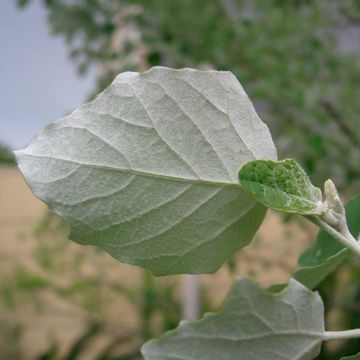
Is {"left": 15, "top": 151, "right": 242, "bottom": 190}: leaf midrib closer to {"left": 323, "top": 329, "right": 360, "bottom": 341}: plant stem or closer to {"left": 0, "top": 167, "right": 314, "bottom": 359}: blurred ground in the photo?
{"left": 323, "top": 329, "right": 360, "bottom": 341}: plant stem

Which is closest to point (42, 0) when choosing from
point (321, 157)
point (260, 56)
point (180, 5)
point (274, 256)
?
point (180, 5)

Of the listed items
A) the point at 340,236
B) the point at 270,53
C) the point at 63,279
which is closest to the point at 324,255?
the point at 340,236

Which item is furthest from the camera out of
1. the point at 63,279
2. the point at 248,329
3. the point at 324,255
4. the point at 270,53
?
the point at 63,279

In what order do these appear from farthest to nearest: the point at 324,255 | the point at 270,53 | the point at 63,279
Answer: the point at 63,279, the point at 270,53, the point at 324,255

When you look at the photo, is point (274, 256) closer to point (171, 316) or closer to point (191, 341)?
point (171, 316)

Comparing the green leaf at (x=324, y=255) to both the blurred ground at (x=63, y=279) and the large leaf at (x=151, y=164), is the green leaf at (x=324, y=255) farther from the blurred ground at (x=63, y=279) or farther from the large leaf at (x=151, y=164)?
the blurred ground at (x=63, y=279)

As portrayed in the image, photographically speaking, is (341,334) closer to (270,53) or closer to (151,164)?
(151,164)

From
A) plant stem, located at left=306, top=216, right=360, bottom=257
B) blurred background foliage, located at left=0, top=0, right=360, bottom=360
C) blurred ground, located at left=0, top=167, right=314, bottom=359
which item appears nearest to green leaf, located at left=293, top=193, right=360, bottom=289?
plant stem, located at left=306, top=216, right=360, bottom=257
